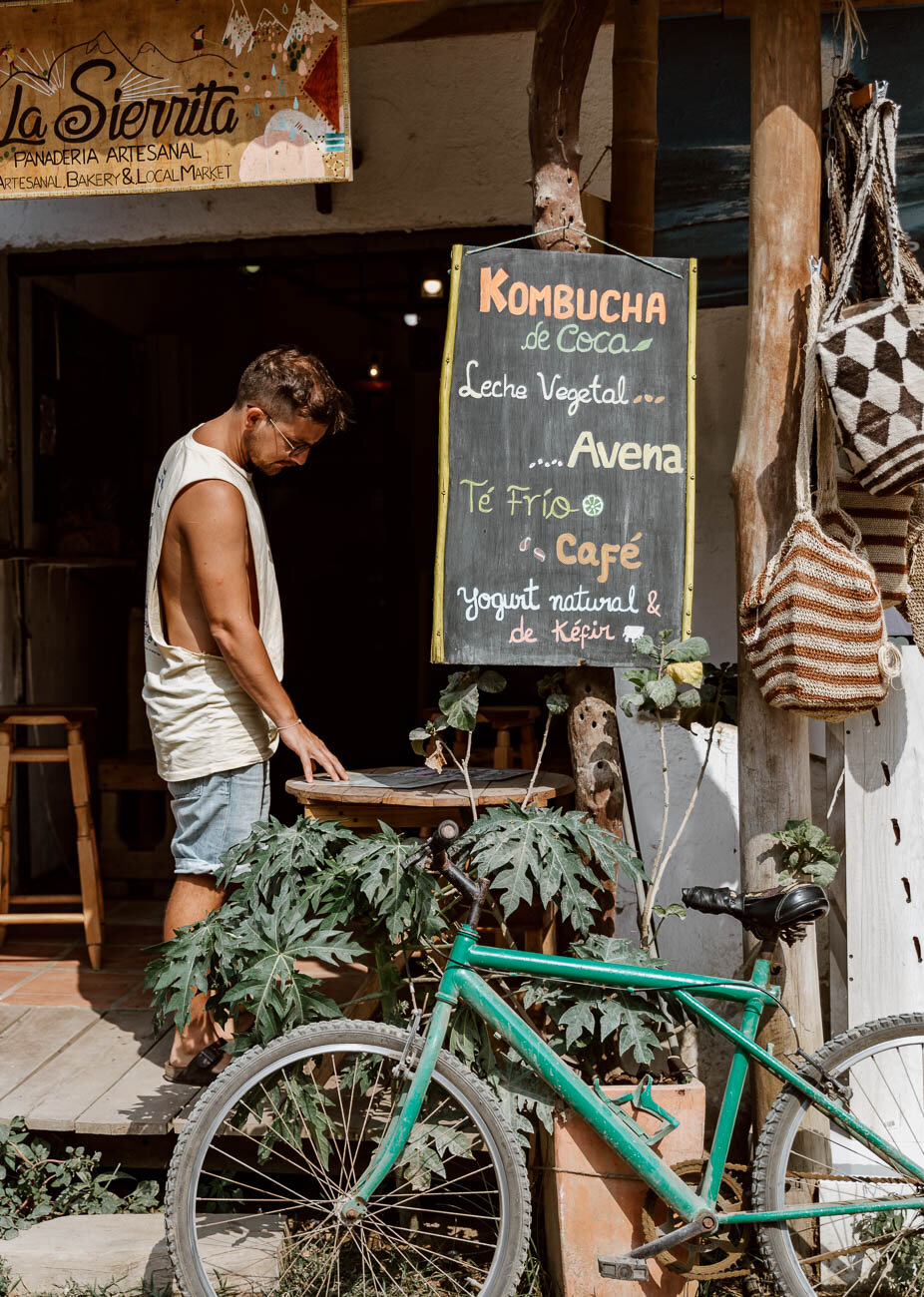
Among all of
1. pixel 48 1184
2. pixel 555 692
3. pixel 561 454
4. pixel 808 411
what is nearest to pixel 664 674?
pixel 555 692

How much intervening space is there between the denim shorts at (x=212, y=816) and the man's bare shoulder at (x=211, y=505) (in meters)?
0.77

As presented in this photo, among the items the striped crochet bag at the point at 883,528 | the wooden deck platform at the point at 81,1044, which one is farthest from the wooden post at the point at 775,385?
the wooden deck platform at the point at 81,1044

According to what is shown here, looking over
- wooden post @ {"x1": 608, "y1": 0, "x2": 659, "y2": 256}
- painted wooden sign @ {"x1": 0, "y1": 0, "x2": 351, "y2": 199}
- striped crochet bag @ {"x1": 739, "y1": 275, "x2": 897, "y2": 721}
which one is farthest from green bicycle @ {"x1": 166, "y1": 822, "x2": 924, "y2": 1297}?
painted wooden sign @ {"x1": 0, "y1": 0, "x2": 351, "y2": 199}

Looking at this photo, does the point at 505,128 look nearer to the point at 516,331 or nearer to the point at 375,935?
the point at 516,331

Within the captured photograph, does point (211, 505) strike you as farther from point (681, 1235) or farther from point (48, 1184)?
point (681, 1235)

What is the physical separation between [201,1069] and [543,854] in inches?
54.8

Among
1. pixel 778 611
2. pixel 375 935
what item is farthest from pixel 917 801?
pixel 375 935

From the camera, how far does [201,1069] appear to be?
12.0 ft

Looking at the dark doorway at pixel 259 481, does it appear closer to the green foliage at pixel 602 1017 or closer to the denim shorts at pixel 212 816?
the denim shorts at pixel 212 816

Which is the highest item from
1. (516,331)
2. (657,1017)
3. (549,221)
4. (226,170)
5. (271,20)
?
(271,20)

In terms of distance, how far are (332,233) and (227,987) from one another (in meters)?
3.37

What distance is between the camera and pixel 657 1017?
118 inches

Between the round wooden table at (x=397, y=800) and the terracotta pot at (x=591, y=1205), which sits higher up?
the round wooden table at (x=397, y=800)

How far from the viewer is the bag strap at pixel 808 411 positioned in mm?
3080
